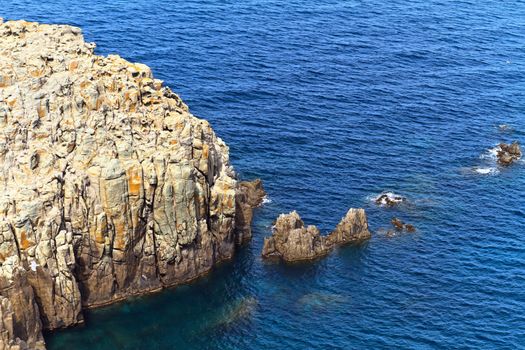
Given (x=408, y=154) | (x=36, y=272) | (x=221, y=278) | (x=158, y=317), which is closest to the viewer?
(x=36, y=272)

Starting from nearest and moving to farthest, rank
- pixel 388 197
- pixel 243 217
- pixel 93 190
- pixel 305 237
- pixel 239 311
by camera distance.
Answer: pixel 93 190 → pixel 239 311 → pixel 305 237 → pixel 243 217 → pixel 388 197

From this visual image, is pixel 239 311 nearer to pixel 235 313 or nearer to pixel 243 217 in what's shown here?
pixel 235 313

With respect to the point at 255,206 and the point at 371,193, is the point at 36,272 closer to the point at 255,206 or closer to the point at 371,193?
the point at 255,206

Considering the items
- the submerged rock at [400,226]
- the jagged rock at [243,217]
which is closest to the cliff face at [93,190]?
the jagged rock at [243,217]

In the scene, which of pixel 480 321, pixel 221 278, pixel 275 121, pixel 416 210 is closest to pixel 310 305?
pixel 221 278

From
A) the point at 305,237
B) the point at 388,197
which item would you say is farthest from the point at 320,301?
the point at 388,197

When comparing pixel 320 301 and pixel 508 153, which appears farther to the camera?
pixel 508 153
